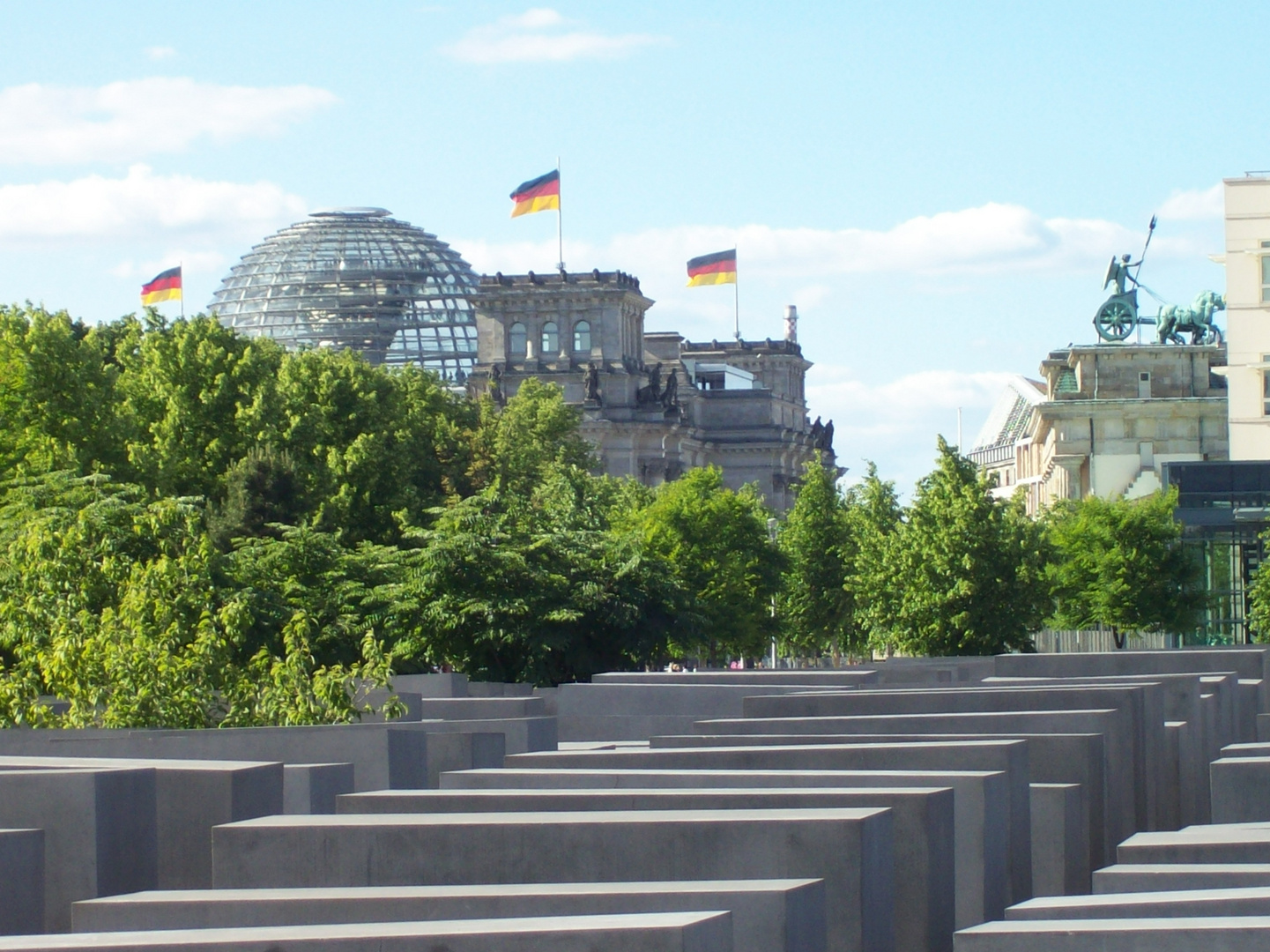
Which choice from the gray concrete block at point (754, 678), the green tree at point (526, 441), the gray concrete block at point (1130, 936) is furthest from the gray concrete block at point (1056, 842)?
the green tree at point (526, 441)

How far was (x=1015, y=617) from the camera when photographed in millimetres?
53344

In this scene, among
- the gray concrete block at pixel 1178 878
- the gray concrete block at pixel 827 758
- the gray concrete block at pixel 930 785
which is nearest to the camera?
the gray concrete block at pixel 1178 878

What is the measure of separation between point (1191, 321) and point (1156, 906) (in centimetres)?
10919

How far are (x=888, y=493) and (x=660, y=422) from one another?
73923 millimetres

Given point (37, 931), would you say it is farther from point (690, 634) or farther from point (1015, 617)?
point (1015, 617)

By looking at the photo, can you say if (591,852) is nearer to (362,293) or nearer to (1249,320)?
(1249,320)

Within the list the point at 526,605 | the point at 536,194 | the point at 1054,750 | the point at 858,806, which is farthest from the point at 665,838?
the point at 536,194

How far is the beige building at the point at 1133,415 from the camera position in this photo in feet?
358

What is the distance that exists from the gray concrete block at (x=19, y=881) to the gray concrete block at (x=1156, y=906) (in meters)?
4.88

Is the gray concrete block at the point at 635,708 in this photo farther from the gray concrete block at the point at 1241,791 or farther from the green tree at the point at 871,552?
the green tree at the point at 871,552

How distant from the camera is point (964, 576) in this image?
53.3 metres

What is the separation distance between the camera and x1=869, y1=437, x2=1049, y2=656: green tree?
53250mm

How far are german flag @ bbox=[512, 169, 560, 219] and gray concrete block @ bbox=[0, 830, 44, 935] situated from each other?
11029 centimetres

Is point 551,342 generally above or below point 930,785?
above
